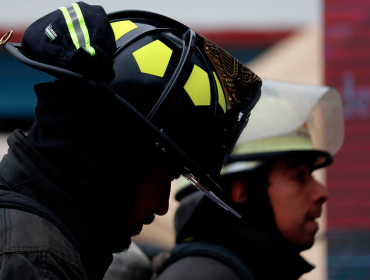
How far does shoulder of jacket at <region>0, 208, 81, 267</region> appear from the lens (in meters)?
0.99

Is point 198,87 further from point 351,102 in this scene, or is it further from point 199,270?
point 351,102

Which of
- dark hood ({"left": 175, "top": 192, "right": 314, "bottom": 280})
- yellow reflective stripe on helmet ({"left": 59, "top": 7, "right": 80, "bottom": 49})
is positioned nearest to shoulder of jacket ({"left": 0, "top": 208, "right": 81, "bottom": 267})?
yellow reflective stripe on helmet ({"left": 59, "top": 7, "right": 80, "bottom": 49})

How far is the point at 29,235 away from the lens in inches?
39.5

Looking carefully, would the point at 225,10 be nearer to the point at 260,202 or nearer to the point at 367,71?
the point at 367,71

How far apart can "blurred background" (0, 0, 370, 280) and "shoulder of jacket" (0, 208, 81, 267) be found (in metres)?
4.36

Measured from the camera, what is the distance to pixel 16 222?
39.6 inches

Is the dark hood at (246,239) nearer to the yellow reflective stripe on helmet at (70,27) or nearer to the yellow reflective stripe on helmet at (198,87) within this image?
the yellow reflective stripe on helmet at (198,87)

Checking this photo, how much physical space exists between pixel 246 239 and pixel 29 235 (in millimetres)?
1452

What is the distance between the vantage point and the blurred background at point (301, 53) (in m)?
5.38

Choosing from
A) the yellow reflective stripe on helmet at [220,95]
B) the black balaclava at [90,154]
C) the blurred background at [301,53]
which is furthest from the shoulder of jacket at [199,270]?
the blurred background at [301,53]

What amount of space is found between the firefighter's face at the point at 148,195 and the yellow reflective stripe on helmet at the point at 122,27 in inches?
16.7

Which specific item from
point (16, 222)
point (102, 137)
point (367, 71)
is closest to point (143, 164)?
point (102, 137)

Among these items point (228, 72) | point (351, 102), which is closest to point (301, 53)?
point (351, 102)

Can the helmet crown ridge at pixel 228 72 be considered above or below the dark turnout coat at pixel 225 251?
above
